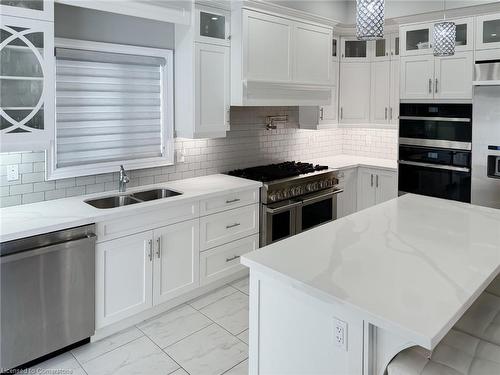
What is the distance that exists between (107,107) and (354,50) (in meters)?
3.44

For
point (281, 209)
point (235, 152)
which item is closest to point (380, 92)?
point (235, 152)

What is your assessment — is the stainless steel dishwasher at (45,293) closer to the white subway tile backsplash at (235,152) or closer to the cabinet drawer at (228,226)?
the white subway tile backsplash at (235,152)

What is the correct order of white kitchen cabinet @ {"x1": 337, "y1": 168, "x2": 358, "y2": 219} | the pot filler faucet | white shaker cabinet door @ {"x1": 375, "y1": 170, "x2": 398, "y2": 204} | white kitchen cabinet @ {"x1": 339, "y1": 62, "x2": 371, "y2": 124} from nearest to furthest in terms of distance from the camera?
the pot filler faucet → white shaker cabinet door @ {"x1": 375, "y1": 170, "x2": 398, "y2": 204} → white kitchen cabinet @ {"x1": 337, "y1": 168, "x2": 358, "y2": 219} → white kitchen cabinet @ {"x1": 339, "y1": 62, "x2": 371, "y2": 124}

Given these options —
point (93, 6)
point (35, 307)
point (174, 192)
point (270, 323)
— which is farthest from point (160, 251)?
point (93, 6)

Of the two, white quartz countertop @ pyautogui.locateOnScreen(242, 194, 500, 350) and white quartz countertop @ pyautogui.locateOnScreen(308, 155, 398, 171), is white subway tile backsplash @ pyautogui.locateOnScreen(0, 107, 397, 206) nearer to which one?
white quartz countertop @ pyautogui.locateOnScreen(308, 155, 398, 171)

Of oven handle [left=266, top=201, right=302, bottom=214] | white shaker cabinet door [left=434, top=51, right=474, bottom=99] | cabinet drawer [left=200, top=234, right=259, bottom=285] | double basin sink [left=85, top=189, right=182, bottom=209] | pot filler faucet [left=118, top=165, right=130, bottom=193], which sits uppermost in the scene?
white shaker cabinet door [left=434, top=51, right=474, bottom=99]

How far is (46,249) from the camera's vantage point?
2623 millimetres

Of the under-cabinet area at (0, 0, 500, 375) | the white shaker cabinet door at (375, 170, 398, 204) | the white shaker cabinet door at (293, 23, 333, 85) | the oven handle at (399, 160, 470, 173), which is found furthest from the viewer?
the white shaker cabinet door at (375, 170, 398, 204)

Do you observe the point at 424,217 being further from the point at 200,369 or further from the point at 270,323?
the point at 200,369

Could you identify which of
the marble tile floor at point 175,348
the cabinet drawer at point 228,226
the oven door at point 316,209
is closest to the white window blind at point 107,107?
the cabinet drawer at point 228,226

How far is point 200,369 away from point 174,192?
1557mm

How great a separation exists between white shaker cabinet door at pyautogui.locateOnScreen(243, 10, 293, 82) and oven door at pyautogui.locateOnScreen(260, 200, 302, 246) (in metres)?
1.30

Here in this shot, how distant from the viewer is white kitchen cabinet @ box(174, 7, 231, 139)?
380 cm

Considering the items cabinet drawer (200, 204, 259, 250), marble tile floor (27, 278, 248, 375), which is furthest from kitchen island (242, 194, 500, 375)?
cabinet drawer (200, 204, 259, 250)
